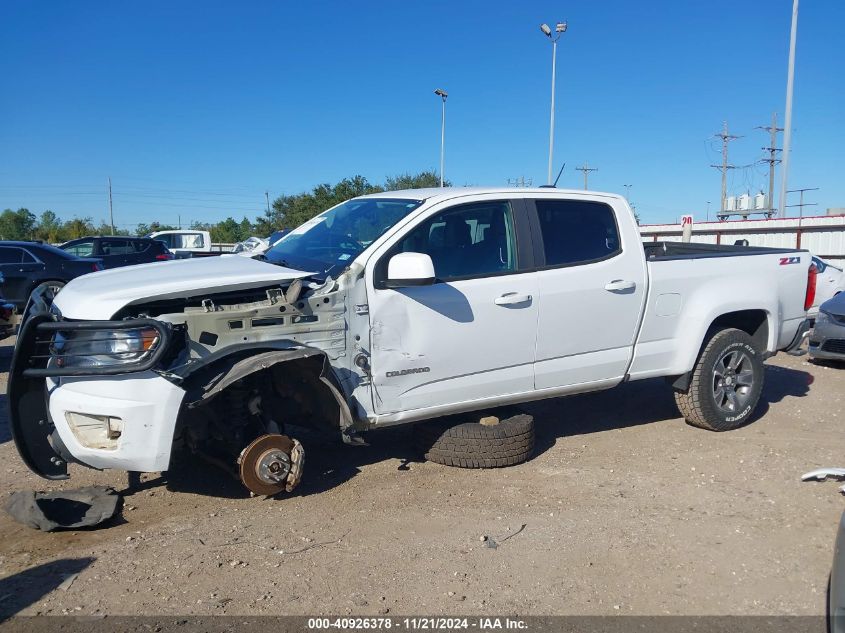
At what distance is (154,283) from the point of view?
12.9 feet

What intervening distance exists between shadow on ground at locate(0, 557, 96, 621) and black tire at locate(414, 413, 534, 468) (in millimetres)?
2255

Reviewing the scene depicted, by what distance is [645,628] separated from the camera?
3100mm

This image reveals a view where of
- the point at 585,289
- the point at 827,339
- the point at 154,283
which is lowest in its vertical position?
the point at 827,339

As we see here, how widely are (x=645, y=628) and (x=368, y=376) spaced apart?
6.91 feet

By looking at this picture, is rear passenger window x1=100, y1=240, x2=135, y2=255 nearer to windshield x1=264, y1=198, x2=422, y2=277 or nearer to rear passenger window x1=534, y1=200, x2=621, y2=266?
windshield x1=264, y1=198, x2=422, y2=277

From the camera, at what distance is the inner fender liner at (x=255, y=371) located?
150 inches

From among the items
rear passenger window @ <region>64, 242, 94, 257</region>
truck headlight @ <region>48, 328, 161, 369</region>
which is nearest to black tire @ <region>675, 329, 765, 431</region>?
truck headlight @ <region>48, 328, 161, 369</region>

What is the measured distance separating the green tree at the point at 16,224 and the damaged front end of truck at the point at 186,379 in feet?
194

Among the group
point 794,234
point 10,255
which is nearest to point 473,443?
point 10,255

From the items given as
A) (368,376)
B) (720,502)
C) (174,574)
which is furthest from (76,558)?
(720,502)

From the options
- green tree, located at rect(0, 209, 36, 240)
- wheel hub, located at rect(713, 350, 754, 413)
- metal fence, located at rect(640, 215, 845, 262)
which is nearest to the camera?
wheel hub, located at rect(713, 350, 754, 413)

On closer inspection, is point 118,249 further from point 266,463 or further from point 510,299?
point 510,299

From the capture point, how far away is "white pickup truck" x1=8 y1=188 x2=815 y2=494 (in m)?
3.77

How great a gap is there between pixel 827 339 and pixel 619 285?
516 cm
